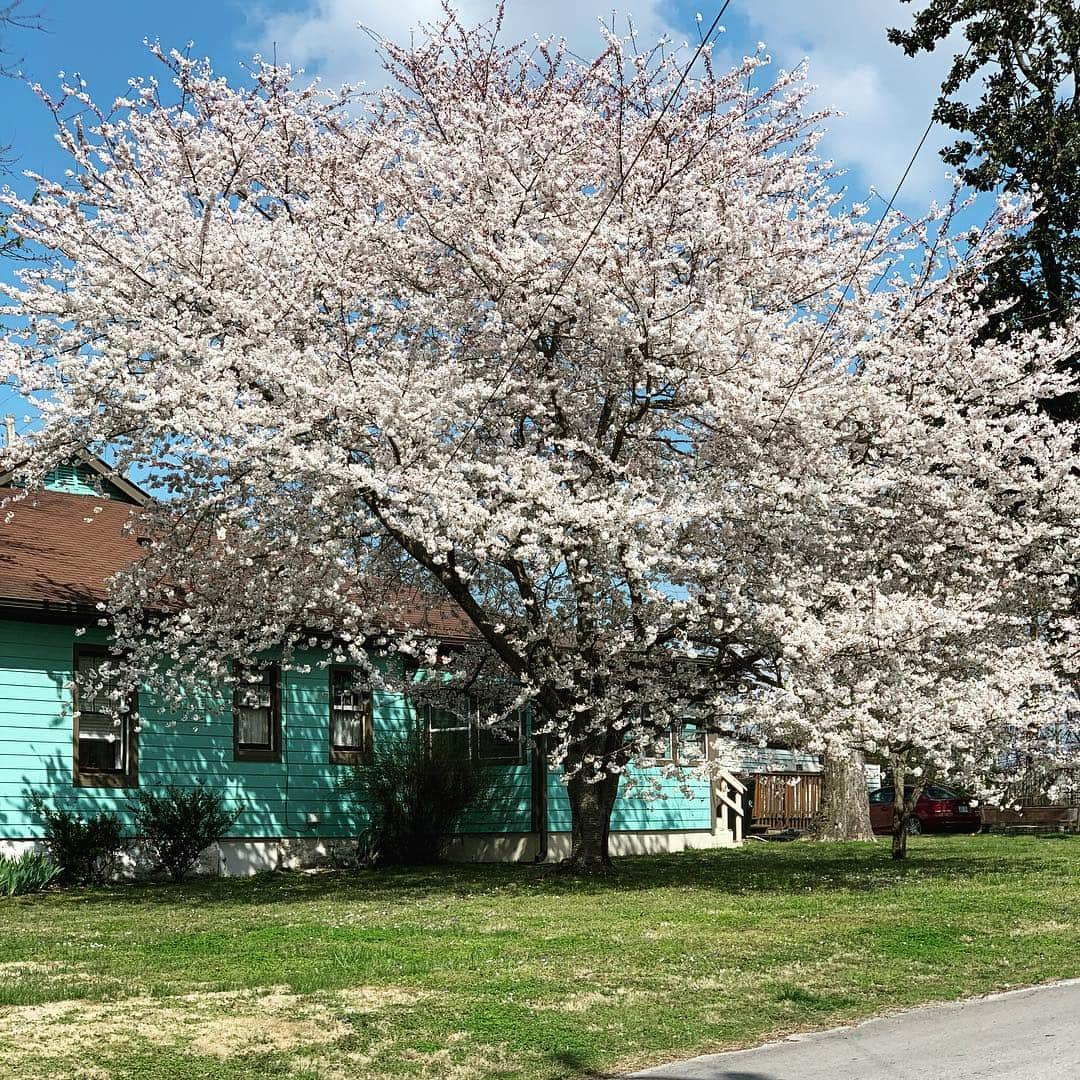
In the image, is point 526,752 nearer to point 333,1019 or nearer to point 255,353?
point 255,353

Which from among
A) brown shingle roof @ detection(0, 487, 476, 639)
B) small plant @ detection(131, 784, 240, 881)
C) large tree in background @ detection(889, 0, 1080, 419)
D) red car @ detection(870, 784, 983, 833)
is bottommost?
red car @ detection(870, 784, 983, 833)

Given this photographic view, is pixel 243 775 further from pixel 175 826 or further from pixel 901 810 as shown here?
pixel 901 810

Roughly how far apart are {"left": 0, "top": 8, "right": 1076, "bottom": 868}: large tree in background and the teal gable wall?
1.84 m

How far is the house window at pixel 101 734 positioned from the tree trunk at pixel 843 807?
13356 mm

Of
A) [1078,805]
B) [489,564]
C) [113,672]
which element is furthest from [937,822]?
[113,672]

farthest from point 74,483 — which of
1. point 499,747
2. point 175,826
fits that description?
point 499,747

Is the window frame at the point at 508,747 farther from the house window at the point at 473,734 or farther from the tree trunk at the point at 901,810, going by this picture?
the tree trunk at the point at 901,810

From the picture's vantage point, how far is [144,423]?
1403cm

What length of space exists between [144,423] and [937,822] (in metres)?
22.2

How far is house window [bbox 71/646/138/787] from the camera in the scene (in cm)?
1734

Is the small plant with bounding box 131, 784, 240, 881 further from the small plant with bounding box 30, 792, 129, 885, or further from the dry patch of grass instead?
the dry patch of grass

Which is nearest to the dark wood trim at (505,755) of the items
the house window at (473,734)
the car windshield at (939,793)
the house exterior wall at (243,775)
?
the house window at (473,734)

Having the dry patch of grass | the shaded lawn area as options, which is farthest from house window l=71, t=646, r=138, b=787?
the dry patch of grass

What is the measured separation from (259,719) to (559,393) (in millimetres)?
7222
